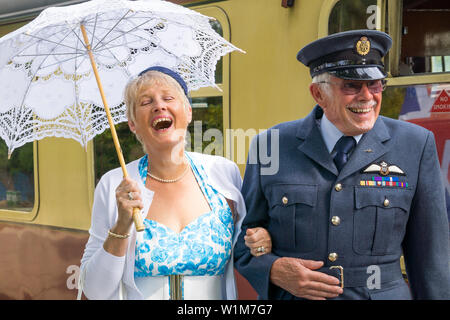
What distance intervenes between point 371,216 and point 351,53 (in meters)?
0.61

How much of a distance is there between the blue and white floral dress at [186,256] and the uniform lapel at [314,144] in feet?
1.51

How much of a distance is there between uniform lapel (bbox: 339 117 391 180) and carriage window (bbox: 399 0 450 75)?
66 centimetres

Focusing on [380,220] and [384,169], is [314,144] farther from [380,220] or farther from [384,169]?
[380,220]

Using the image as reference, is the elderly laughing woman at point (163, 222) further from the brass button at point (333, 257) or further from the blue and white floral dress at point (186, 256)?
the brass button at point (333, 257)

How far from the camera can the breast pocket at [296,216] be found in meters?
1.84

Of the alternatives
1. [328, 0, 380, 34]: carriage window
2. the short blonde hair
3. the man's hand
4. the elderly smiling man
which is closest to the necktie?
the elderly smiling man

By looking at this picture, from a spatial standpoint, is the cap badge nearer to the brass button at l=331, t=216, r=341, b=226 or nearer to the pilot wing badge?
the pilot wing badge

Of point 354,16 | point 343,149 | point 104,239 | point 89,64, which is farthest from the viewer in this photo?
point 354,16

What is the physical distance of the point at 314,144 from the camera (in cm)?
191

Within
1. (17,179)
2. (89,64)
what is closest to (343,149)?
(89,64)

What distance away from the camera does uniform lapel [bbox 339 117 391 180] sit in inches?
71.4

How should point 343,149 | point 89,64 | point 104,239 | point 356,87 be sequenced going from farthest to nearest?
point 89,64 < point 104,239 < point 343,149 < point 356,87

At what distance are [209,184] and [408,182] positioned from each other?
2.67 feet
